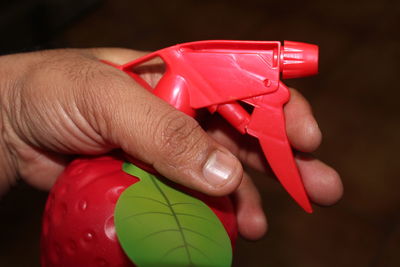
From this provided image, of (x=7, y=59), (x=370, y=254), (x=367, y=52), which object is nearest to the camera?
(x=7, y=59)

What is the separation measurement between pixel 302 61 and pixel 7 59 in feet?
1.83

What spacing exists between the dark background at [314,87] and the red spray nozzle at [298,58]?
670 mm

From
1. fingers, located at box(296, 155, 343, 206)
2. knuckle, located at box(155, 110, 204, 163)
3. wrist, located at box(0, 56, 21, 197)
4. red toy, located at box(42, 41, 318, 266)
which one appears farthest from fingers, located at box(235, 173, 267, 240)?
wrist, located at box(0, 56, 21, 197)

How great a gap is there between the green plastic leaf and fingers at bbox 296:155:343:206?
26cm

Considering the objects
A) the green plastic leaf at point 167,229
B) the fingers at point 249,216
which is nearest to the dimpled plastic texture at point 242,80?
the green plastic leaf at point 167,229

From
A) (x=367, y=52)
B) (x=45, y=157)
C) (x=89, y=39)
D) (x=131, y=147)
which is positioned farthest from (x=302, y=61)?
(x=89, y=39)

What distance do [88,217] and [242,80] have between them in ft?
0.96

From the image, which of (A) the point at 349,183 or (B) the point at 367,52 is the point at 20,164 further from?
(B) the point at 367,52

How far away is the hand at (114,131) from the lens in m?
0.60

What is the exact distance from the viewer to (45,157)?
87 cm

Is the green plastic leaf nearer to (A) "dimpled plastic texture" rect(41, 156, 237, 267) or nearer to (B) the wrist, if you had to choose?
(A) "dimpled plastic texture" rect(41, 156, 237, 267)

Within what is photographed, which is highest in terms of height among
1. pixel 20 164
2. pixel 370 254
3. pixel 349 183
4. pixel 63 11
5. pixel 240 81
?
pixel 240 81

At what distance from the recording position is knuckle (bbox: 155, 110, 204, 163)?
591mm

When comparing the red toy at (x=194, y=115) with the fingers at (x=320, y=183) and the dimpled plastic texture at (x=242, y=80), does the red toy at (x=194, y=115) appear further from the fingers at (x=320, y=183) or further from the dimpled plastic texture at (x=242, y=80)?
the fingers at (x=320, y=183)
